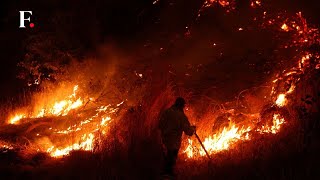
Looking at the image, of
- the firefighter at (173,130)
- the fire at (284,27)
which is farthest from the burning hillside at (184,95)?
the firefighter at (173,130)

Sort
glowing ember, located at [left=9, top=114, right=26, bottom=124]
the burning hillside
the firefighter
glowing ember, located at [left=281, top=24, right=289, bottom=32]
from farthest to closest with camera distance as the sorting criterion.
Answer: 1. glowing ember, located at [left=9, top=114, right=26, bottom=124]
2. glowing ember, located at [left=281, top=24, right=289, bottom=32]
3. the burning hillside
4. the firefighter

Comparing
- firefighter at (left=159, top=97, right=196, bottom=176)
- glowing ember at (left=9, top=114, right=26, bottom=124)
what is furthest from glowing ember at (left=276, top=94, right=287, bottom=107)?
glowing ember at (left=9, top=114, right=26, bottom=124)

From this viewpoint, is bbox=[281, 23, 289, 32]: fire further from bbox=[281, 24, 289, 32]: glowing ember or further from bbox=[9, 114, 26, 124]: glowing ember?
bbox=[9, 114, 26, 124]: glowing ember

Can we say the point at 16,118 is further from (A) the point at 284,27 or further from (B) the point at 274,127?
(A) the point at 284,27

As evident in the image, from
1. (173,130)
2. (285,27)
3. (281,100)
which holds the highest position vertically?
(285,27)

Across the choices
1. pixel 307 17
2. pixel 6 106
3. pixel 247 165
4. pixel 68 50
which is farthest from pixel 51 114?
pixel 307 17

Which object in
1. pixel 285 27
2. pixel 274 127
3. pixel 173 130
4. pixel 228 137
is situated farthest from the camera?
pixel 285 27

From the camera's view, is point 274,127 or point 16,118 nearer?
point 274,127

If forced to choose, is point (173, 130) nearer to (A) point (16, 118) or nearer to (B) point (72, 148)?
(B) point (72, 148)

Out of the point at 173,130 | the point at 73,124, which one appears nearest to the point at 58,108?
the point at 73,124

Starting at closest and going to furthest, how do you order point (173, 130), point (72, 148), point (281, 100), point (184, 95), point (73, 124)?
point (173, 130)
point (72, 148)
point (73, 124)
point (184, 95)
point (281, 100)

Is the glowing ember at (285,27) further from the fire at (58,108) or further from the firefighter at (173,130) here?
the fire at (58,108)

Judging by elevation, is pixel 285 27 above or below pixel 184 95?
above

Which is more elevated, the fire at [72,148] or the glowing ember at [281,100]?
the glowing ember at [281,100]
